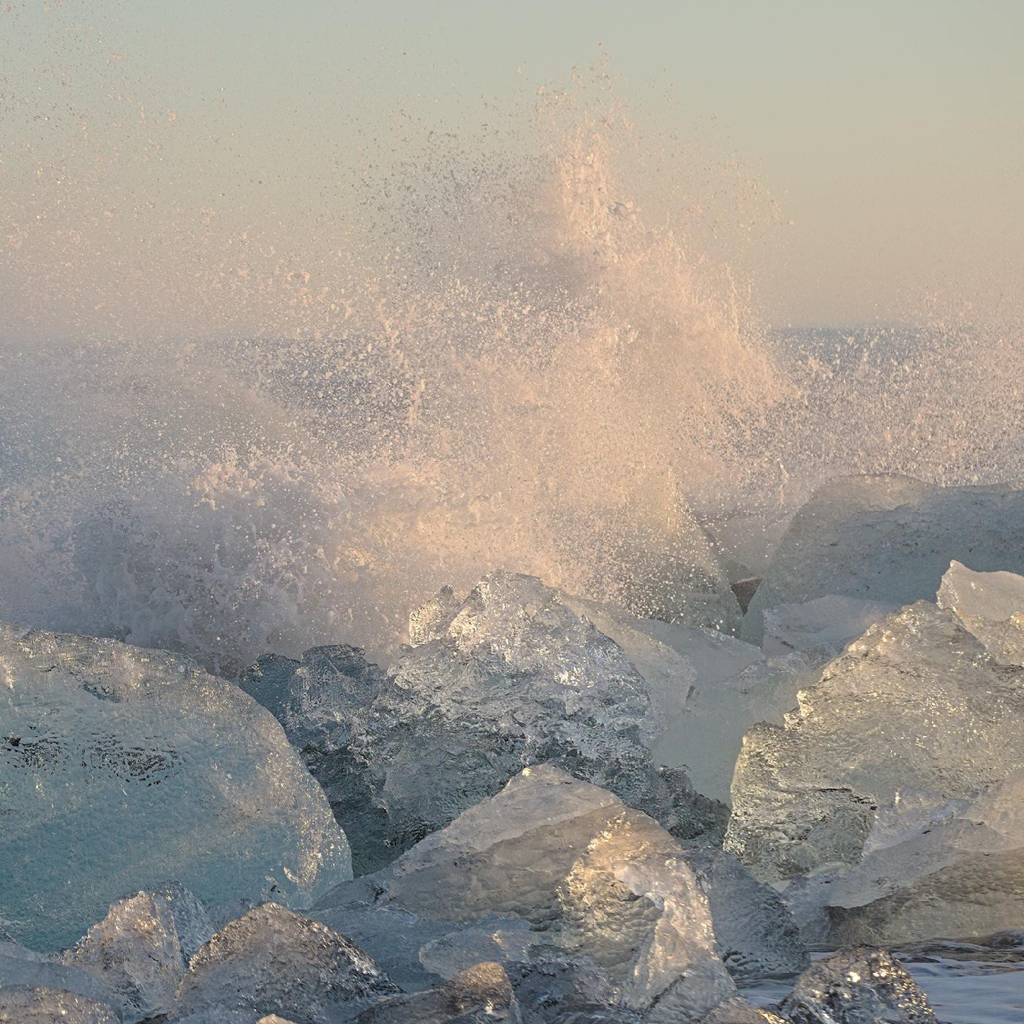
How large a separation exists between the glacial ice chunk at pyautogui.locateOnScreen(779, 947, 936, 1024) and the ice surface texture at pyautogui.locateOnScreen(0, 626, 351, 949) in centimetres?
97

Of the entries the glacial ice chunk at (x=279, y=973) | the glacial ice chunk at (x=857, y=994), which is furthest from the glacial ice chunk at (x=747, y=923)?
the glacial ice chunk at (x=279, y=973)

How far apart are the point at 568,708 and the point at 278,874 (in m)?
0.68

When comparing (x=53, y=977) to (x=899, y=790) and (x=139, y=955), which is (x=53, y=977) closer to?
(x=139, y=955)

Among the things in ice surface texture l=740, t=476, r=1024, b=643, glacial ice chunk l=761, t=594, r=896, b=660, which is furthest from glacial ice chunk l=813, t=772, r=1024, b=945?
ice surface texture l=740, t=476, r=1024, b=643

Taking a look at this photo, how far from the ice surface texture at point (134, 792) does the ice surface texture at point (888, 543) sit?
174 cm

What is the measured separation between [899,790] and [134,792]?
116cm

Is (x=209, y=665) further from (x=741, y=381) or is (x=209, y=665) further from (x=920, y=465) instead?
(x=920, y=465)

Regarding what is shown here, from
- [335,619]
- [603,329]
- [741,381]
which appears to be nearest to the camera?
[335,619]

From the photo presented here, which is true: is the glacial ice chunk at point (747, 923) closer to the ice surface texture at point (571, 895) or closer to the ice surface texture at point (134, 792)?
the ice surface texture at point (571, 895)

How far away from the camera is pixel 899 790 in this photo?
224 cm

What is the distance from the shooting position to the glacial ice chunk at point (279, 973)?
1.64 meters

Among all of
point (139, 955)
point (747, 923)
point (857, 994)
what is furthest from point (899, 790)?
point (139, 955)

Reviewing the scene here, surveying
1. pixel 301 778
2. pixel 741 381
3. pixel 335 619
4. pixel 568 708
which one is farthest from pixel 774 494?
pixel 301 778

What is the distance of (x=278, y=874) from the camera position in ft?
7.67
